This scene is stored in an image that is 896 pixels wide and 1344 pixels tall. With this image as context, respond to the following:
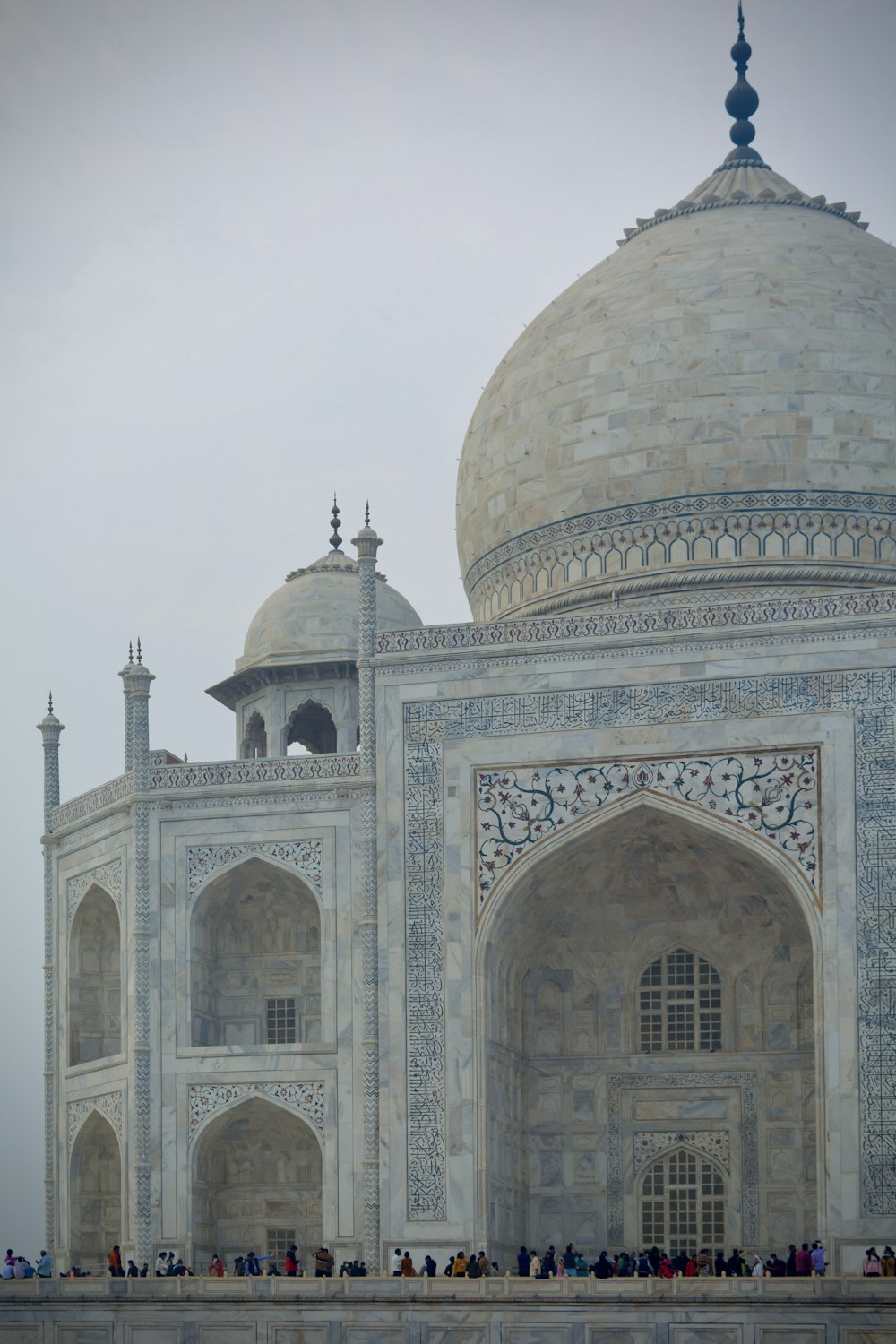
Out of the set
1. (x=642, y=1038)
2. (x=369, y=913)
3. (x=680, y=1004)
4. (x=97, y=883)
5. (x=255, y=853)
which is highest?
(x=255, y=853)

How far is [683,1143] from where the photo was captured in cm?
1828

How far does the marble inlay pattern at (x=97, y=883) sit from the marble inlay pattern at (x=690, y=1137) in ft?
13.3

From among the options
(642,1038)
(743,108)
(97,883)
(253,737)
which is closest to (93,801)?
(97,883)

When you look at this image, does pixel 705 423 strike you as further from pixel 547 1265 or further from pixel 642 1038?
pixel 547 1265

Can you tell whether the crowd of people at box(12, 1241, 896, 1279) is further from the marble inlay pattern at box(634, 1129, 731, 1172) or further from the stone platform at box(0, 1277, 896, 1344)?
the marble inlay pattern at box(634, 1129, 731, 1172)

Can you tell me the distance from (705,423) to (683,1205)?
5930 mm

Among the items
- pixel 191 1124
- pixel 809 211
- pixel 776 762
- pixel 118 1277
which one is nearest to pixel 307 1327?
pixel 118 1277

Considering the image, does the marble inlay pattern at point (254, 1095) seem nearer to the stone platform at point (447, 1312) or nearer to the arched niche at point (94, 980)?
the arched niche at point (94, 980)

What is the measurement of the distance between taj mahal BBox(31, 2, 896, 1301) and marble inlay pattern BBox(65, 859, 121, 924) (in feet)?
0.16

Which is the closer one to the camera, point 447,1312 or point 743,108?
point 447,1312

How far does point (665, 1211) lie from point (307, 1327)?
3.30m

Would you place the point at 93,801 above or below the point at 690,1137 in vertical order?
above

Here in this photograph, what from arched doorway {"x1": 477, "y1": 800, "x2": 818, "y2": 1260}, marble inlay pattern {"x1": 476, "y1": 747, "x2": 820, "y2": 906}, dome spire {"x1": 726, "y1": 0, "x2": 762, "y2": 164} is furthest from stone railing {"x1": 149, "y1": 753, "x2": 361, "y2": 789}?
dome spire {"x1": 726, "y1": 0, "x2": 762, "y2": 164}

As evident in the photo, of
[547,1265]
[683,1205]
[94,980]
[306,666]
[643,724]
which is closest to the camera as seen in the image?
[547,1265]
